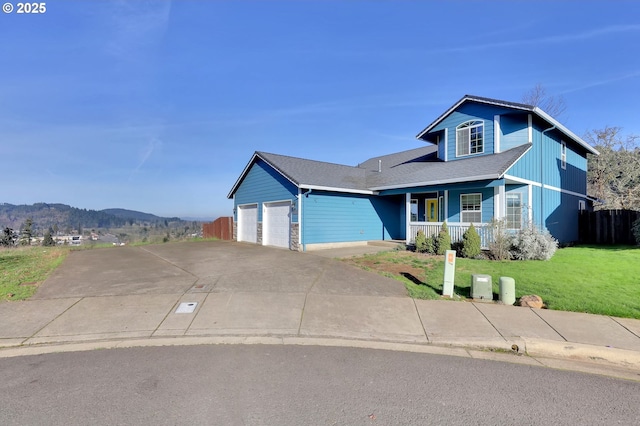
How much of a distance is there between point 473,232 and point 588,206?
1452 cm

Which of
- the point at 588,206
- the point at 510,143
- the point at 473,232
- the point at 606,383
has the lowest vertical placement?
the point at 606,383

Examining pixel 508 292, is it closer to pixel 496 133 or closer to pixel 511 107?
pixel 496 133

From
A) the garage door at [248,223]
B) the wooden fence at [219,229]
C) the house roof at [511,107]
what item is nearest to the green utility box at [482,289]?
the house roof at [511,107]

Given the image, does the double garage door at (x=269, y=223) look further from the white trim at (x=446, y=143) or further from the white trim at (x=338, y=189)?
the white trim at (x=446, y=143)

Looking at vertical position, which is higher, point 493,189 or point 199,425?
point 493,189

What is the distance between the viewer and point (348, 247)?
16219 mm

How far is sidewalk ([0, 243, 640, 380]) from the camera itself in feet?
15.4

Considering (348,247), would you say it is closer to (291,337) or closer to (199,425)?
(291,337)

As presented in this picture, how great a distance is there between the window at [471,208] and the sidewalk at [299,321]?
808 cm

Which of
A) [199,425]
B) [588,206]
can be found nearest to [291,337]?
[199,425]

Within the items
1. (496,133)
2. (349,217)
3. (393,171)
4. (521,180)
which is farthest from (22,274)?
(496,133)

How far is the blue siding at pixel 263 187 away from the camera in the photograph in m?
16.1

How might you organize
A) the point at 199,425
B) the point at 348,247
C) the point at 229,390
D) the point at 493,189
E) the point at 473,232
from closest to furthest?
the point at 199,425
the point at 229,390
the point at 473,232
the point at 493,189
the point at 348,247

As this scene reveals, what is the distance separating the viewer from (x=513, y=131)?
1465 centimetres
